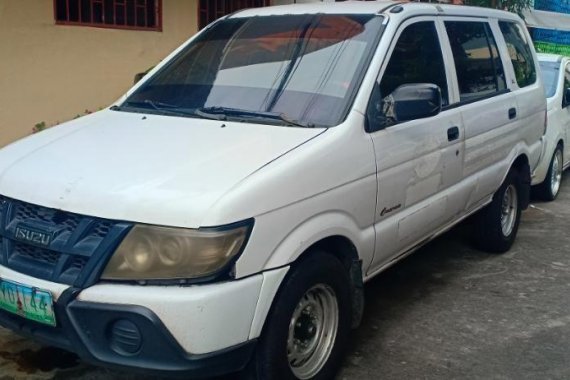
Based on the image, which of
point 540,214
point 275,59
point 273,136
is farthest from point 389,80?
point 540,214

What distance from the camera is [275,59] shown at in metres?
3.95

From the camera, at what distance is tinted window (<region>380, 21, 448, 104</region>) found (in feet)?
12.9

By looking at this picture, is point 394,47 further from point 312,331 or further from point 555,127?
point 555,127

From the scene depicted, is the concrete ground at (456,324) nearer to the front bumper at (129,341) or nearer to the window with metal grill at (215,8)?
the front bumper at (129,341)

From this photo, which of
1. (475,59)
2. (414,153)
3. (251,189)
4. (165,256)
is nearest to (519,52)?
(475,59)

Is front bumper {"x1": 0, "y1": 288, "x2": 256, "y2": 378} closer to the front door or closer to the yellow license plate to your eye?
the yellow license plate

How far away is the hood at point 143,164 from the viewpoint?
108 inches

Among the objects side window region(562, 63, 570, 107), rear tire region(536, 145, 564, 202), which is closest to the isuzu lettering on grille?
rear tire region(536, 145, 564, 202)

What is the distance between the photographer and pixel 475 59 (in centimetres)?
500

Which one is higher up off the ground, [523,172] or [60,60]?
[60,60]

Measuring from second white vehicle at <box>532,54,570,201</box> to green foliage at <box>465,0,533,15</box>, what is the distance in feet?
16.1

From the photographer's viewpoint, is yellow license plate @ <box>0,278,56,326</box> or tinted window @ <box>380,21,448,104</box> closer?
yellow license plate @ <box>0,278,56,326</box>

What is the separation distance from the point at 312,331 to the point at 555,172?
5.55 m

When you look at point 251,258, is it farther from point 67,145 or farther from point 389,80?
point 389,80
